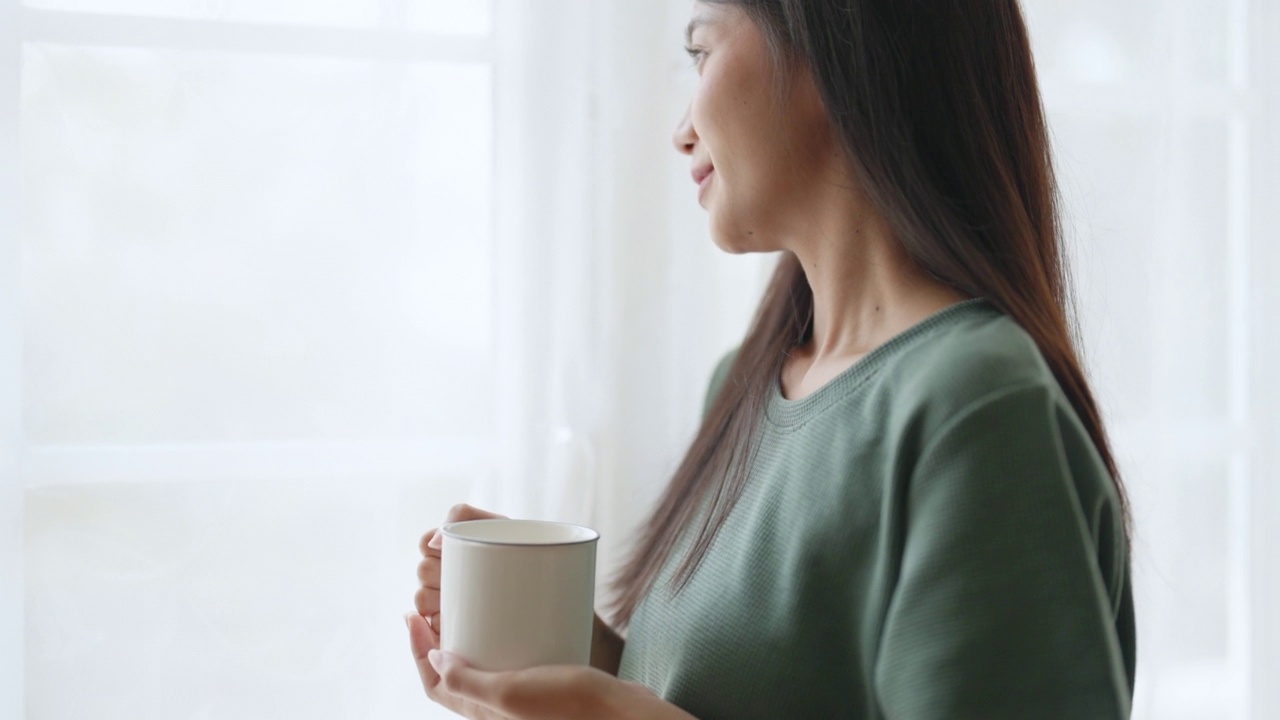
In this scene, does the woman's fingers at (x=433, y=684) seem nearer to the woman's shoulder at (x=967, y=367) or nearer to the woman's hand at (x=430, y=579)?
the woman's hand at (x=430, y=579)

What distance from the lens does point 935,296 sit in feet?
2.37

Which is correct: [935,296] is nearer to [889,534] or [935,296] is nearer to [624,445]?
[889,534]

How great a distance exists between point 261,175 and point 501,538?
715mm

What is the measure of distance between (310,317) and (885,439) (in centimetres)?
85

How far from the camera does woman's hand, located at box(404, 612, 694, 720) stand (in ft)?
2.04

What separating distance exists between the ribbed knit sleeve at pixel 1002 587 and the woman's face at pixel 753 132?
0.85 feet

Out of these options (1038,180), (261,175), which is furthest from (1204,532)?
(261,175)

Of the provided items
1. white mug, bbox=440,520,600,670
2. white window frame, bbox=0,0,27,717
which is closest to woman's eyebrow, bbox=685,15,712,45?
white mug, bbox=440,520,600,670

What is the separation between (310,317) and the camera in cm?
129

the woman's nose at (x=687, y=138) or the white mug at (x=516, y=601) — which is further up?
the woman's nose at (x=687, y=138)

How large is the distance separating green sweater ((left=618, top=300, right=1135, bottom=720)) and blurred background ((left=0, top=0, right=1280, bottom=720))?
0.63 m

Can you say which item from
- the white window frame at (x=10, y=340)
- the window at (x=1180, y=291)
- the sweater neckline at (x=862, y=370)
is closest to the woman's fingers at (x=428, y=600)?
the sweater neckline at (x=862, y=370)

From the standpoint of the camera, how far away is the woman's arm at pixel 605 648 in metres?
0.92

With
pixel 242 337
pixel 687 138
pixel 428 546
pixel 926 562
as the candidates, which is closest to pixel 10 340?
pixel 242 337
